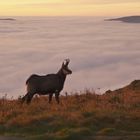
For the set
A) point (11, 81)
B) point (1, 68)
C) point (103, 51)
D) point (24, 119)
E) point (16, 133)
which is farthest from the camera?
point (103, 51)

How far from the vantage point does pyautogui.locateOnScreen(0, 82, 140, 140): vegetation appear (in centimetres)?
1645

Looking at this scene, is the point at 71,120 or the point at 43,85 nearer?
the point at 71,120

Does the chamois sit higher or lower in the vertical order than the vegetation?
higher

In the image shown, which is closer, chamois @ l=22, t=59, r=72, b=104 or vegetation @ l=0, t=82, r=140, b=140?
vegetation @ l=0, t=82, r=140, b=140

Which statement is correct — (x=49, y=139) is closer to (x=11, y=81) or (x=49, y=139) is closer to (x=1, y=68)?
(x=11, y=81)

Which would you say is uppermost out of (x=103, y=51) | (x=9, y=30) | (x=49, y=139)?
(x=9, y=30)

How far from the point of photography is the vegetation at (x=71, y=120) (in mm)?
16453

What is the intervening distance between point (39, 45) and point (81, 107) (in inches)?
4486

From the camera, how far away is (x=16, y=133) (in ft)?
56.0

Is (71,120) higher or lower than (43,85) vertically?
lower

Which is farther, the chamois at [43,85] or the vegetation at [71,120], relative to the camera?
the chamois at [43,85]

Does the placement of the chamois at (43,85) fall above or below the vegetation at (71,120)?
above

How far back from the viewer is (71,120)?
17812 millimetres

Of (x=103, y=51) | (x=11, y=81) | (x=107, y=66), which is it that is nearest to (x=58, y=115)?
(x=11, y=81)
